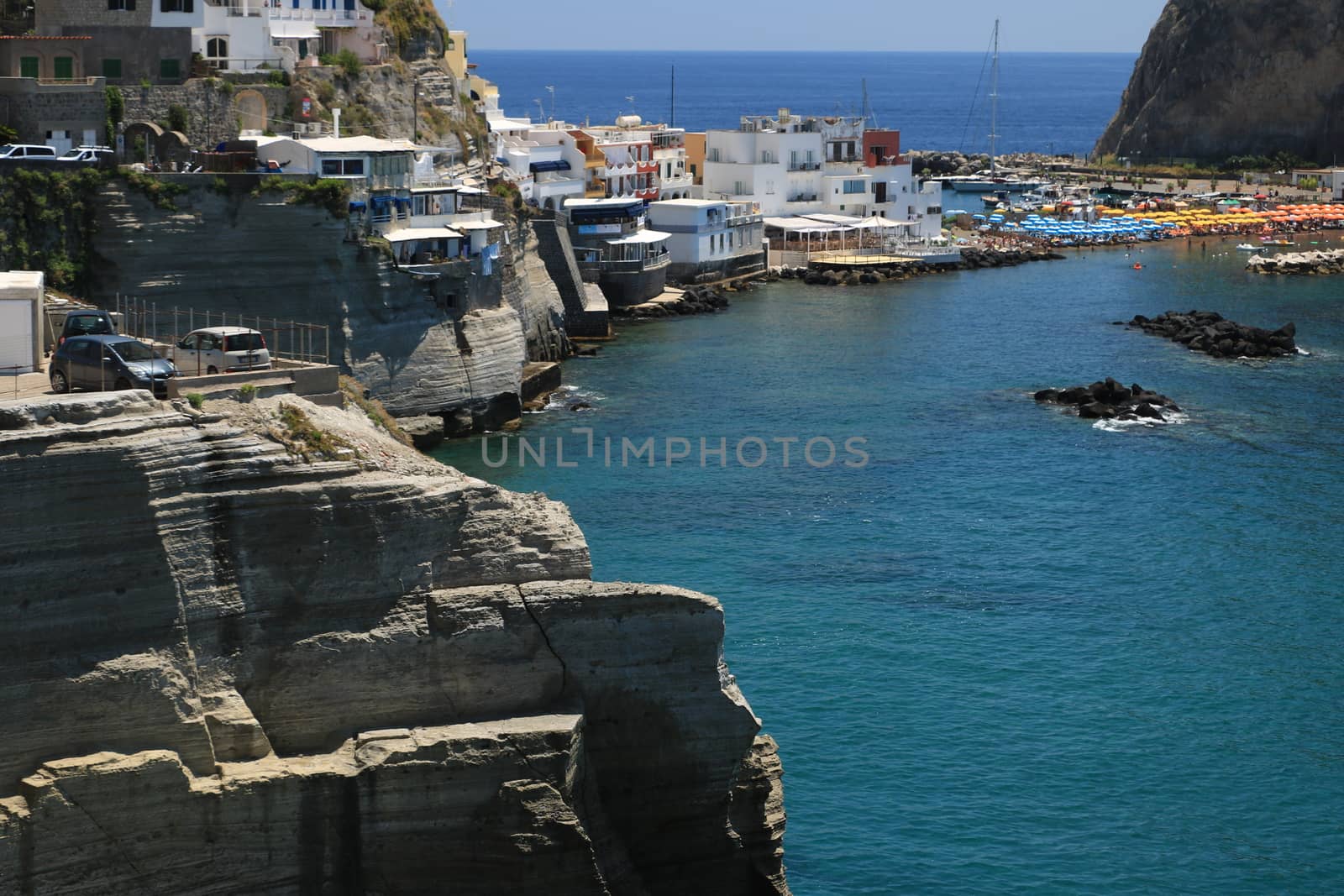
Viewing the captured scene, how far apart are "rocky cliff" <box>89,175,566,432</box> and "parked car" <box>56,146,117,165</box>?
853 mm

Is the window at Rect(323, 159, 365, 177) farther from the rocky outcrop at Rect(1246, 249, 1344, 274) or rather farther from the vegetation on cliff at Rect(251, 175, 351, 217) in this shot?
the rocky outcrop at Rect(1246, 249, 1344, 274)

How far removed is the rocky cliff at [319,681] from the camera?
20656 millimetres

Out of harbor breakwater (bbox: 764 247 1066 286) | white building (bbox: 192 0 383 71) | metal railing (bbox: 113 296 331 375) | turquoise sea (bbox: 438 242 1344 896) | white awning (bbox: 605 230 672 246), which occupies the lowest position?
turquoise sea (bbox: 438 242 1344 896)

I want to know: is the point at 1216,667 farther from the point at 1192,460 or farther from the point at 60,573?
the point at 60,573

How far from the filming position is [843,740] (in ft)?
108

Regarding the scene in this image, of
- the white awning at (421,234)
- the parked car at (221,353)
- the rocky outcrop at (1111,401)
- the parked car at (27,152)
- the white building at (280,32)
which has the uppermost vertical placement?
the white building at (280,32)

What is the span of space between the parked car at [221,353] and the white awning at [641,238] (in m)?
60.5

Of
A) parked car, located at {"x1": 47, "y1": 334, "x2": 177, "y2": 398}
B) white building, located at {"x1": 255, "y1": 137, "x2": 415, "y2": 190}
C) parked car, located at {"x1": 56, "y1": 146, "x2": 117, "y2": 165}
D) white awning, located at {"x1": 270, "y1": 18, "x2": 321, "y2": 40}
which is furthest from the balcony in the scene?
parked car, located at {"x1": 47, "y1": 334, "x2": 177, "y2": 398}

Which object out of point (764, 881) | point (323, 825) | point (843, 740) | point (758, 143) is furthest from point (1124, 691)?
point (758, 143)

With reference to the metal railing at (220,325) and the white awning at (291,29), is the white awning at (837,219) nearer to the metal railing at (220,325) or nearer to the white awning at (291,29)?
the white awning at (291,29)

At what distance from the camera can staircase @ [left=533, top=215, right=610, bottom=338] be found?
78062 millimetres

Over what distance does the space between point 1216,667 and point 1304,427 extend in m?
27.4

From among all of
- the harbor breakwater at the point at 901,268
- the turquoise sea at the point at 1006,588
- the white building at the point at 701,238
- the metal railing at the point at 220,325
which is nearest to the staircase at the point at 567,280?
the turquoise sea at the point at 1006,588

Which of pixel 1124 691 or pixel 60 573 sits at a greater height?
pixel 60 573
